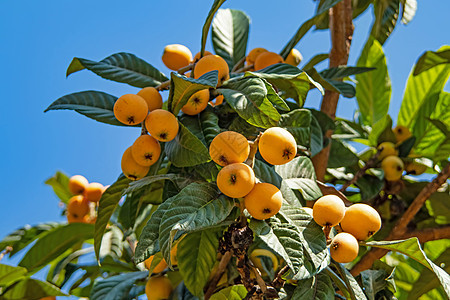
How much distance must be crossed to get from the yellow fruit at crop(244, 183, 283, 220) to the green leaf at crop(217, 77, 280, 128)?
0.15m

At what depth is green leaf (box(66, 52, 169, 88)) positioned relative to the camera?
133 cm

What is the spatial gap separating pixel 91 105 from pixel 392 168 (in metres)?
1.10

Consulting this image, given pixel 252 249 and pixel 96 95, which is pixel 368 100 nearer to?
pixel 252 249

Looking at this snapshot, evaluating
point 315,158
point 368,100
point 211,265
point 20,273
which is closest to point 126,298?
point 211,265

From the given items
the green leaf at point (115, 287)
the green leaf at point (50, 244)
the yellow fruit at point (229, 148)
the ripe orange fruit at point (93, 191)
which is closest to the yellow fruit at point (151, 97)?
the yellow fruit at point (229, 148)

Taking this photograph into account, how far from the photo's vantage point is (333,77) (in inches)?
61.6

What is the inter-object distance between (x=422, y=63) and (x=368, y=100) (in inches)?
19.6

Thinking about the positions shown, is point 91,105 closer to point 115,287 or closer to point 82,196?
point 115,287

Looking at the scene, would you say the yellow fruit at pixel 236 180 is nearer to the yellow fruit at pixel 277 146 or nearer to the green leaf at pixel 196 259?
the yellow fruit at pixel 277 146

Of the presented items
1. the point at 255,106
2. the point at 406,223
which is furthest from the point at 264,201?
the point at 406,223

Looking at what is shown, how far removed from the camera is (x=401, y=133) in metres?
2.04

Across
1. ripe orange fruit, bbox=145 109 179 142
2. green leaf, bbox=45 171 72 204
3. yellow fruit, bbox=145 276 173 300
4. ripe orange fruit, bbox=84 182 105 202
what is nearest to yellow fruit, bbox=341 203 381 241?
ripe orange fruit, bbox=145 109 179 142

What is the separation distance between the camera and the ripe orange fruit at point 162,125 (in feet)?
3.67

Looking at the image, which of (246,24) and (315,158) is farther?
(246,24)
